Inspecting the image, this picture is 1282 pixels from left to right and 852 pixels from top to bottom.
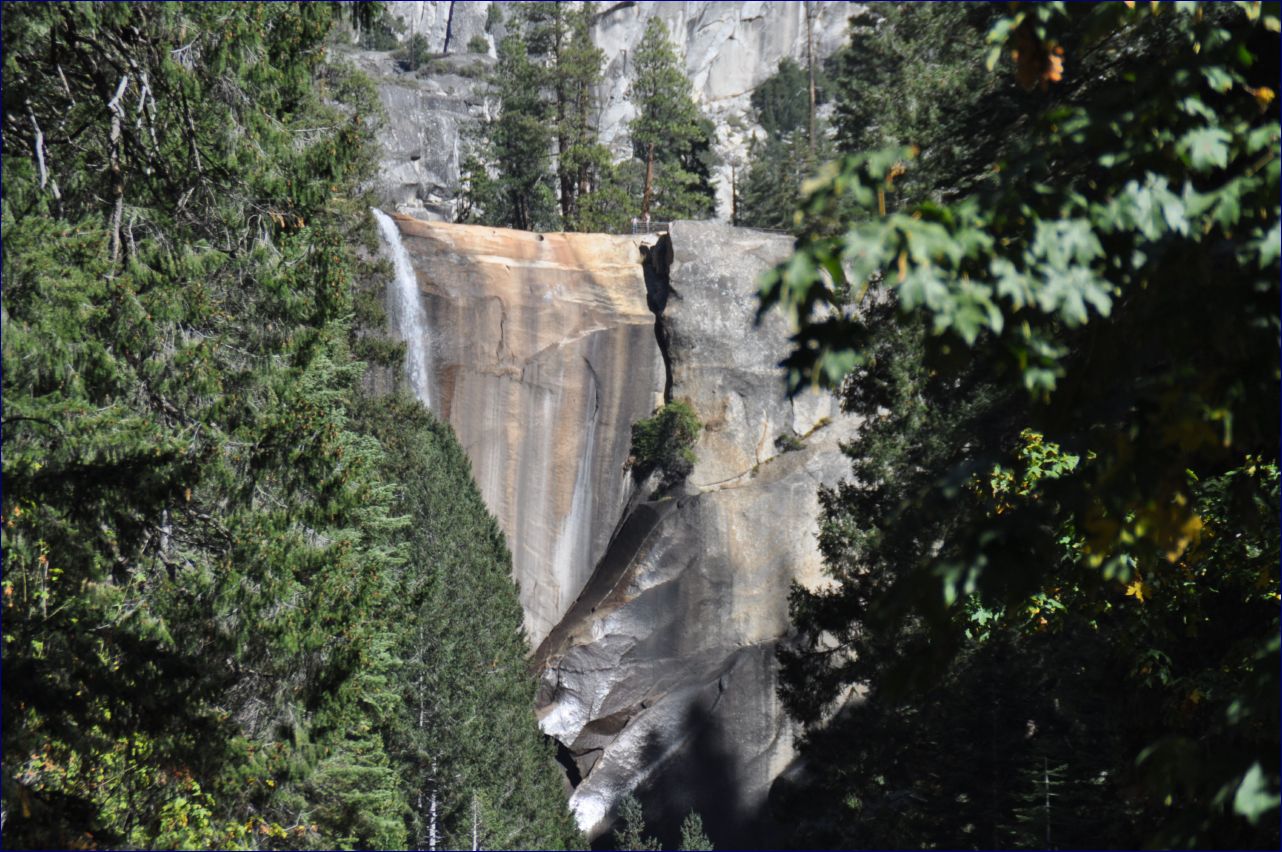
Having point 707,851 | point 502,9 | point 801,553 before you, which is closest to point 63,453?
point 707,851

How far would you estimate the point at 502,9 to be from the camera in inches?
2872

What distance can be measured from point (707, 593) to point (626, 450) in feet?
14.9

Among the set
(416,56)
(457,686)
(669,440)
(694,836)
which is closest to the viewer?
(457,686)

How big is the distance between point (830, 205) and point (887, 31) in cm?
2177

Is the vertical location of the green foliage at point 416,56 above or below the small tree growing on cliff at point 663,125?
above

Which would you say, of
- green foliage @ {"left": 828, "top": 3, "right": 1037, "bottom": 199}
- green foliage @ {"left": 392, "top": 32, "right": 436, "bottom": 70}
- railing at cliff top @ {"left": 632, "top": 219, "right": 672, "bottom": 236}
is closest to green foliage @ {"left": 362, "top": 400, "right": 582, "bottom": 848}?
green foliage @ {"left": 828, "top": 3, "right": 1037, "bottom": 199}

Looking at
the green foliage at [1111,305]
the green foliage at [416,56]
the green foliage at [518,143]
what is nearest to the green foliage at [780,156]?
the green foliage at [518,143]

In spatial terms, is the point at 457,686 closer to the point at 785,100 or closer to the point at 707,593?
the point at 707,593

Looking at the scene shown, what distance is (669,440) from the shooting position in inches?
1130

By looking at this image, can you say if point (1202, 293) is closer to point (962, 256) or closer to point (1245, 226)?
point (1245, 226)

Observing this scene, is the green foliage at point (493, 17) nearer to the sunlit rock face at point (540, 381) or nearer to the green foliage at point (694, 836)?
the sunlit rock face at point (540, 381)

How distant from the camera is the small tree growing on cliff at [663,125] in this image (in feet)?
125

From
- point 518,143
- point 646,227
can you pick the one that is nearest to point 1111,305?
point 646,227

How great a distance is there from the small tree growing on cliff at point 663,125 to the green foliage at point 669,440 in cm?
1038
